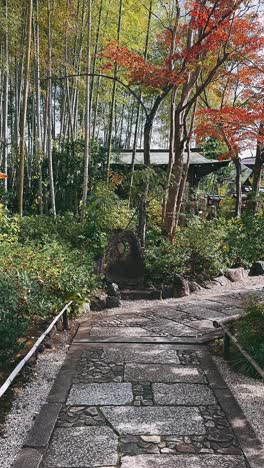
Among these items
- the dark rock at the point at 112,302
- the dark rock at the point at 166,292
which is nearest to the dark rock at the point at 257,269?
the dark rock at the point at 166,292

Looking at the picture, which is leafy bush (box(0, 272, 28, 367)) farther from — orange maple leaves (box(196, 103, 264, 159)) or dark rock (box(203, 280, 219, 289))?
orange maple leaves (box(196, 103, 264, 159))

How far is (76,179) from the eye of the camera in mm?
10898

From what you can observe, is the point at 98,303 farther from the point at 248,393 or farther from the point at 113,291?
the point at 248,393

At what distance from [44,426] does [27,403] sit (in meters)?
0.38

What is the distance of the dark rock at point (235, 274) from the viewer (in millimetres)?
7949

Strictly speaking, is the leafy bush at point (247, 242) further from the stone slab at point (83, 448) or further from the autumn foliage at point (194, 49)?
the stone slab at point (83, 448)

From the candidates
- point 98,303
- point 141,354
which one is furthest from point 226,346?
point 98,303

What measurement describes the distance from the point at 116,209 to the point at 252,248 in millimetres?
3083

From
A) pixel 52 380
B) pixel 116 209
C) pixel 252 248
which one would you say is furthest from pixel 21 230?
pixel 252 248

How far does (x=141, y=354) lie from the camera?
3.95 metres

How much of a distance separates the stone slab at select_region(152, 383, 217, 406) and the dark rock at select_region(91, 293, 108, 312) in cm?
258

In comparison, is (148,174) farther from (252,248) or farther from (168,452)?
(168,452)

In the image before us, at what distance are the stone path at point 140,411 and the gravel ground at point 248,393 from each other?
7cm

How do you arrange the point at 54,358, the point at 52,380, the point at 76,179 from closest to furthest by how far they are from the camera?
1. the point at 52,380
2. the point at 54,358
3. the point at 76,179
